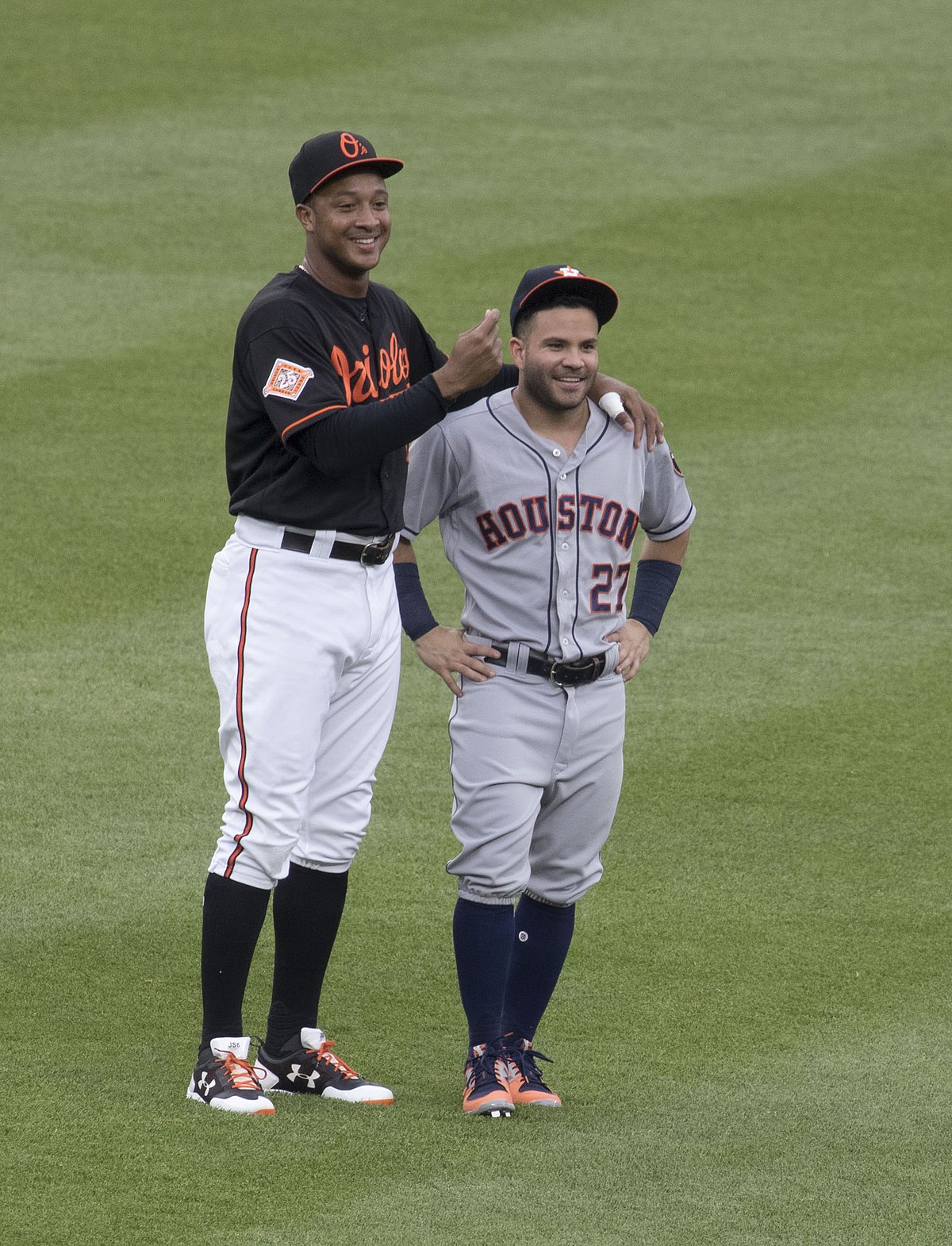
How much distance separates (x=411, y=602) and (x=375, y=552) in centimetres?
30

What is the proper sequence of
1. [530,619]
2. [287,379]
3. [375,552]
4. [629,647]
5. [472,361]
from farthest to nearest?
[629,647] → [530,619] → [375,552] → [287,379] → [472,361]

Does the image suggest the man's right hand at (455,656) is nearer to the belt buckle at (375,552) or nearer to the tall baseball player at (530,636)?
the tall baseball player at (530,636)

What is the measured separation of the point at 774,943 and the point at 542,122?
9.95 metres

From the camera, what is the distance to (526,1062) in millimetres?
4332

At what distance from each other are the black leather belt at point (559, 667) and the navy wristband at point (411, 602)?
0.64ft

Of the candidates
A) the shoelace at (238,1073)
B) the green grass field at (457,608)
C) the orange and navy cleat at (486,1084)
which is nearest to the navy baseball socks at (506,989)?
the orange and navy cleat at (486,1084)

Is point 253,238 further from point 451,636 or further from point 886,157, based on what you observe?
point 451,636

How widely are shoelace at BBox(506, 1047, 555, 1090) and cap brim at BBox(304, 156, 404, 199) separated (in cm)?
200

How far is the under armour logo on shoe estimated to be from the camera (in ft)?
14.0

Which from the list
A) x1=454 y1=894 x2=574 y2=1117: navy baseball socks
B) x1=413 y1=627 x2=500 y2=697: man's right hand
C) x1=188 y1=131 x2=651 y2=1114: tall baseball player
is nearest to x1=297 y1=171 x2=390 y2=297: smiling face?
x1=188 y1=131 x2=651 y2=1114: tall baseball player

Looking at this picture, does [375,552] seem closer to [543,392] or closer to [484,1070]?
[543,392]

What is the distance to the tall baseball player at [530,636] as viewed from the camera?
419 centimetres

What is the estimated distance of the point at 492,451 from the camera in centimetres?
428

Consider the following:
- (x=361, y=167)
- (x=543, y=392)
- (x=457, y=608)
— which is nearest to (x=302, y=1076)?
(x=543, y=392)
